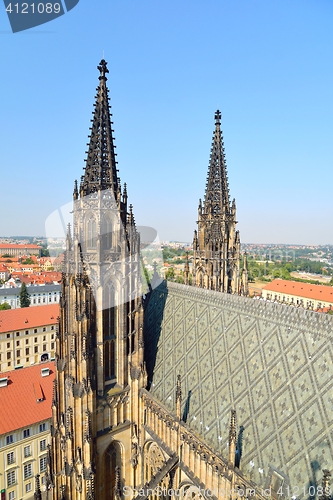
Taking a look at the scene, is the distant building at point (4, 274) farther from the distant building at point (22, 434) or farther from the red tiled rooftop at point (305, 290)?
the red tiled rooftop at point (305, 290)

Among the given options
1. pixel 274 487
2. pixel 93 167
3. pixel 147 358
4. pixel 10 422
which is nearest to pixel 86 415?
pixel 147 358

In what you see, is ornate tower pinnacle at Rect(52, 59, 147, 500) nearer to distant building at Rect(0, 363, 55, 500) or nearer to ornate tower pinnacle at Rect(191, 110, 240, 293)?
distant building at Rect(0, 363, 55, 500)

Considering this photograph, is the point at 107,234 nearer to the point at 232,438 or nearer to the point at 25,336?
the point at 232,438

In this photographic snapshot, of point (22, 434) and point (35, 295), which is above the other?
point (35, 295)

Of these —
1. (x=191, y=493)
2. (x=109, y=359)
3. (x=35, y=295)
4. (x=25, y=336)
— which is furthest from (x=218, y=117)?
(x=35, y=295)

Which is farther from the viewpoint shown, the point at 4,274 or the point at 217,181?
the point at 4,274

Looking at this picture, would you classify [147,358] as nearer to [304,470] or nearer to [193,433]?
[193,433]
